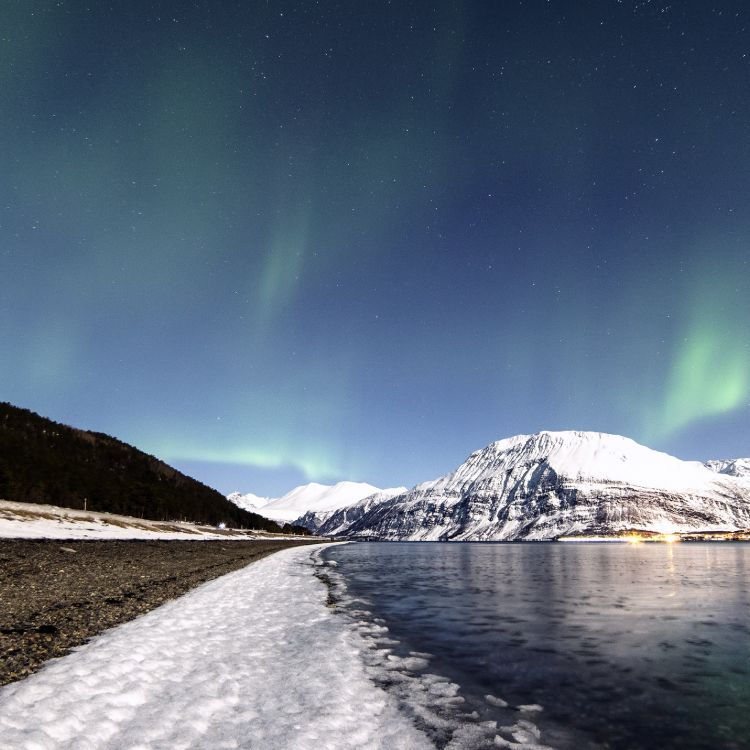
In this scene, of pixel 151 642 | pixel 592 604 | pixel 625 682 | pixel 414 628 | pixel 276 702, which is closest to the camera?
pixel 276 702

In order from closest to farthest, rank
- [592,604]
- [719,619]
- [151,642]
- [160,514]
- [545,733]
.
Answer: [545,733] → [151,642] → [719,619] → [592,604] → [160,514]

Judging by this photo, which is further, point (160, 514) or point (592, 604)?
point (160, 514)

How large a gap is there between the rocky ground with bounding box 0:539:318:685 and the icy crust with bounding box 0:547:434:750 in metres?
0.87

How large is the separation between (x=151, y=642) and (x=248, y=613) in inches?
231

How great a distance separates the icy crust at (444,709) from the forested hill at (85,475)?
89651 millimetres

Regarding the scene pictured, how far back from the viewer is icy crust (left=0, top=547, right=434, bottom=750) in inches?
263

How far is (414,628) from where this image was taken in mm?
16000

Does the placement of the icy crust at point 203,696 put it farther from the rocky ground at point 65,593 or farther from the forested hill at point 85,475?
the forested hill at point 85,475

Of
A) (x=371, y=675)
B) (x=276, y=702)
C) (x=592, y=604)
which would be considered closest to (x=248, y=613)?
(x=371, y=675)

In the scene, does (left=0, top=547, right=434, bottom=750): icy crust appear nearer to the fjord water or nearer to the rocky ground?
the rocky ground

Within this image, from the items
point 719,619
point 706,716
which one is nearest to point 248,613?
point 706,716

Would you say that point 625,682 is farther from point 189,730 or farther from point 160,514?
point 160,514

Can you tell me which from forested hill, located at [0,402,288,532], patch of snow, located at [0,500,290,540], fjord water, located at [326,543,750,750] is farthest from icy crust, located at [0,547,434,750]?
forested hill, located at [0,402,288,532]

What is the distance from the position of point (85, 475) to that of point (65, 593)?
363 feet
